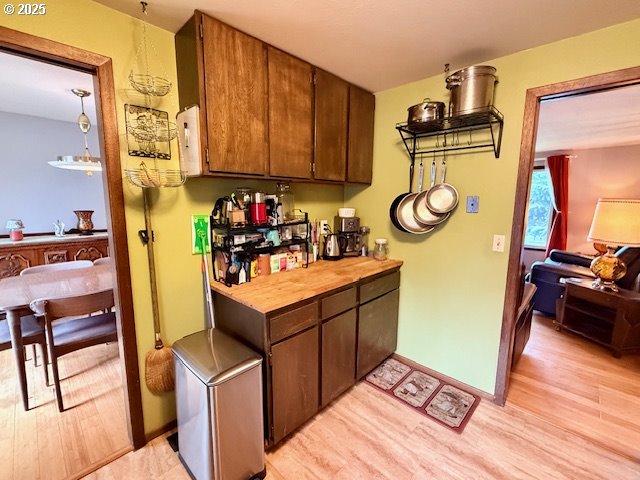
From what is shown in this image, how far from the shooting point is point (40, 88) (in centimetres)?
244

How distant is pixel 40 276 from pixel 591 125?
5.72 meters

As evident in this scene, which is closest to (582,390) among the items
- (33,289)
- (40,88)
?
(33,289)

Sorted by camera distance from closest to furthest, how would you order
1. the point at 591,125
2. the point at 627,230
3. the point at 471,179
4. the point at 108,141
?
the point at 108,141
the point at 471,179
the point at 627,230
the point at 591,125

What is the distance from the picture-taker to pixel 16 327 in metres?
1.84

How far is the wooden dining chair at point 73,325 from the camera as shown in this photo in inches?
70.6

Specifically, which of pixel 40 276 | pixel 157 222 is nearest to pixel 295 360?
pixel 157 222

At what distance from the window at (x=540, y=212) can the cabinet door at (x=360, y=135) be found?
13.4 ft

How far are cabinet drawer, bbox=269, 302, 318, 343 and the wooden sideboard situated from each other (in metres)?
3.59

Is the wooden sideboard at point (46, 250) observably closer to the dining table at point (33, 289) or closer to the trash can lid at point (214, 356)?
the dining table at point (33, 289)

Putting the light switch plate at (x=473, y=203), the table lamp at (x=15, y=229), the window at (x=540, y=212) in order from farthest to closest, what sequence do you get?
the window at (x=540, y=212), the table lamp at (x=15, y=229), the light switch plate at (x=473, y=203)

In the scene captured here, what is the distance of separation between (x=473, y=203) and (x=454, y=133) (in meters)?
0.53

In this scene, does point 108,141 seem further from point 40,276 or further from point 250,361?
point 40,276

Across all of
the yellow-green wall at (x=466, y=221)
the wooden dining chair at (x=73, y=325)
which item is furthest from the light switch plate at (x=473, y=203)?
the wooden dining chair at (x=73, y=325)

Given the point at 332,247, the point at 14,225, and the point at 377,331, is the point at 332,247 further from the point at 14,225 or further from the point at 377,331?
the point at 14,225
